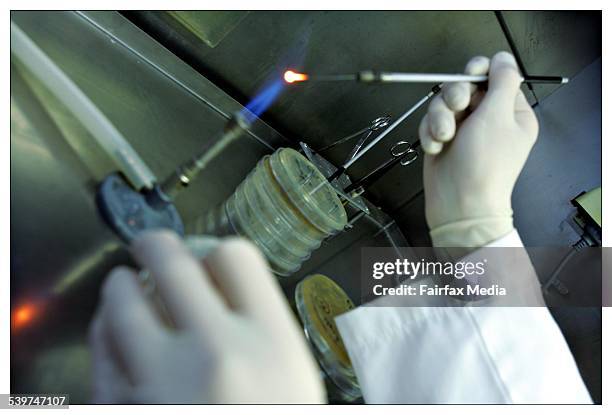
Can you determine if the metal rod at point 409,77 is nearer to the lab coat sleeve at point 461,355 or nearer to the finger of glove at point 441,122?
the finger of glove at point 441,122

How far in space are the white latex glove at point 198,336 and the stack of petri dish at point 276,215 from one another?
33cm

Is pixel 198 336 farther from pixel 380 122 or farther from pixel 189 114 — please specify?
pixel 380 122

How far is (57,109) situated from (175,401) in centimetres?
41

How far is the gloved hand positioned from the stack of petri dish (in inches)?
8.7

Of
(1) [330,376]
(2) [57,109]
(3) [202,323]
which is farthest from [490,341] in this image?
(2) [57,109]

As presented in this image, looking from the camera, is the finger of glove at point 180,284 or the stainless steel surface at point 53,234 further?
the stainless steel surface at point 53,234

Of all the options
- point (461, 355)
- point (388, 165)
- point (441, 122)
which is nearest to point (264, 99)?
point (388, 165)

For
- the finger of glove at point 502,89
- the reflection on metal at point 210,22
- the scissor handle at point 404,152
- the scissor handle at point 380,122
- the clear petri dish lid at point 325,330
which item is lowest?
the clear petri dish lid at point 325,330

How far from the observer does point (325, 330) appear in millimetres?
994

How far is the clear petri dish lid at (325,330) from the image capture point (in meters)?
0.96

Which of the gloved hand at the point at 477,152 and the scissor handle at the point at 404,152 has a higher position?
the scissor handle at the point at 404,152

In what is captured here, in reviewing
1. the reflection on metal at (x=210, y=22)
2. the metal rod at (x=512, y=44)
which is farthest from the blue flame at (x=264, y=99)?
the metal rod at (x=512, y=44)

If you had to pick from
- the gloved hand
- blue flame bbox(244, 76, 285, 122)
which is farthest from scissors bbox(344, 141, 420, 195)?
blue flame bbox(244, 76, 285, 122)

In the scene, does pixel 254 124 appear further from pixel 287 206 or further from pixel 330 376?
pixel 330 376
